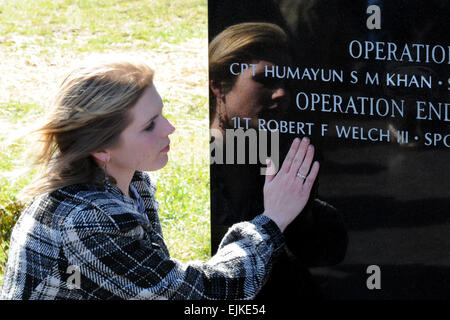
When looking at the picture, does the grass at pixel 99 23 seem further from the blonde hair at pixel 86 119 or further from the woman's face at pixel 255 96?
the blonde hair at pixel 86 119

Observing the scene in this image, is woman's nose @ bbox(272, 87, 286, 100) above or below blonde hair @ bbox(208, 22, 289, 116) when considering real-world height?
below

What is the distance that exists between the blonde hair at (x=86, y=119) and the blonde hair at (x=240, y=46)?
828 mm

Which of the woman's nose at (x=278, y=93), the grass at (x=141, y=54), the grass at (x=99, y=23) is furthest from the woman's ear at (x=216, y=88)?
the grass at (x=99, y=23)

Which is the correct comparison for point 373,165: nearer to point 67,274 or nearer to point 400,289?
point 400,289

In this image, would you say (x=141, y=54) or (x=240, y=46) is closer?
(x=240, y=46)

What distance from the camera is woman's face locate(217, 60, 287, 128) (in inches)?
153

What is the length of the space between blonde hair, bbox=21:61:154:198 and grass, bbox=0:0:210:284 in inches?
89.9

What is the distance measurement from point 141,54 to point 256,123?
5.23 metres

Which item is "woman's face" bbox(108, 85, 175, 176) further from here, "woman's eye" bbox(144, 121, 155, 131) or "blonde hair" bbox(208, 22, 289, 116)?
"blonde hair" bbox(208, 22, 289, 116)

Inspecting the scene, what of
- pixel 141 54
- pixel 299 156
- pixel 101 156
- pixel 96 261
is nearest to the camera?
pixel 96 261

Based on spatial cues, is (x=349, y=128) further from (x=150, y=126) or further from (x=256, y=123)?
(x=150, y=126)

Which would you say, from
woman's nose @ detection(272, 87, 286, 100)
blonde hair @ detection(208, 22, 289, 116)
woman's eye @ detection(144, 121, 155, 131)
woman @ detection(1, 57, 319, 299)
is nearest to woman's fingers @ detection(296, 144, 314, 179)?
woman's nose @ detection(272, 87, 286, 100)

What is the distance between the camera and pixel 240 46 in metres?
3.95

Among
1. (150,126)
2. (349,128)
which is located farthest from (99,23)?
(150,126)
